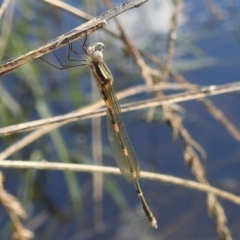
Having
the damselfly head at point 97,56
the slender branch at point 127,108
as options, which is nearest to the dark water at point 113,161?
the slender branch at point 127,108

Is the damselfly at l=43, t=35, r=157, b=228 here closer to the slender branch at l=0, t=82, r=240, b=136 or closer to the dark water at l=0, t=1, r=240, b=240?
the slender branch at l=0, t=82, r=240, b=136

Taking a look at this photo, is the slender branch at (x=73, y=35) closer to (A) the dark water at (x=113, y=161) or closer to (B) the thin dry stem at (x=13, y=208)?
(B) the thin dry stem at (x=13, y=208)

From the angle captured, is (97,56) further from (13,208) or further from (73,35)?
(13,208)

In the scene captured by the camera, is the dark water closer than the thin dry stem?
No

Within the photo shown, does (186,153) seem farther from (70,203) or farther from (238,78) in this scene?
(238,78)

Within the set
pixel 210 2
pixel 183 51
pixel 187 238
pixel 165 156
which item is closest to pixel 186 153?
pixel 187 238

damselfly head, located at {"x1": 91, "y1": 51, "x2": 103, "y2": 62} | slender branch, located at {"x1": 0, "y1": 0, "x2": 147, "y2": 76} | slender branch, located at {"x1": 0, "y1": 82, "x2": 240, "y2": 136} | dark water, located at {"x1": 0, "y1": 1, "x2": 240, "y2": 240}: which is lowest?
dark water, located at {"x1": 0, "y1": 1, "x2": 240, "y2": 240}

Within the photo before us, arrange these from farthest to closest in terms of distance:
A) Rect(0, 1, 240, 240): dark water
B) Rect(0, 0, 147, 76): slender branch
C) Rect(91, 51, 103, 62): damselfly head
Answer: Rect(0, 1, 240, 240): dark water < Rect(91, 51, 103, 62): damselfly head < Rect(0, 0, 147, 76): slender branch

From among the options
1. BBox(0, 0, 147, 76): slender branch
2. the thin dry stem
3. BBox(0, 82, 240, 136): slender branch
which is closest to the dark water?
the thin dry stem

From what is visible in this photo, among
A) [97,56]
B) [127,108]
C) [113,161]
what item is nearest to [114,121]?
[127,108]
